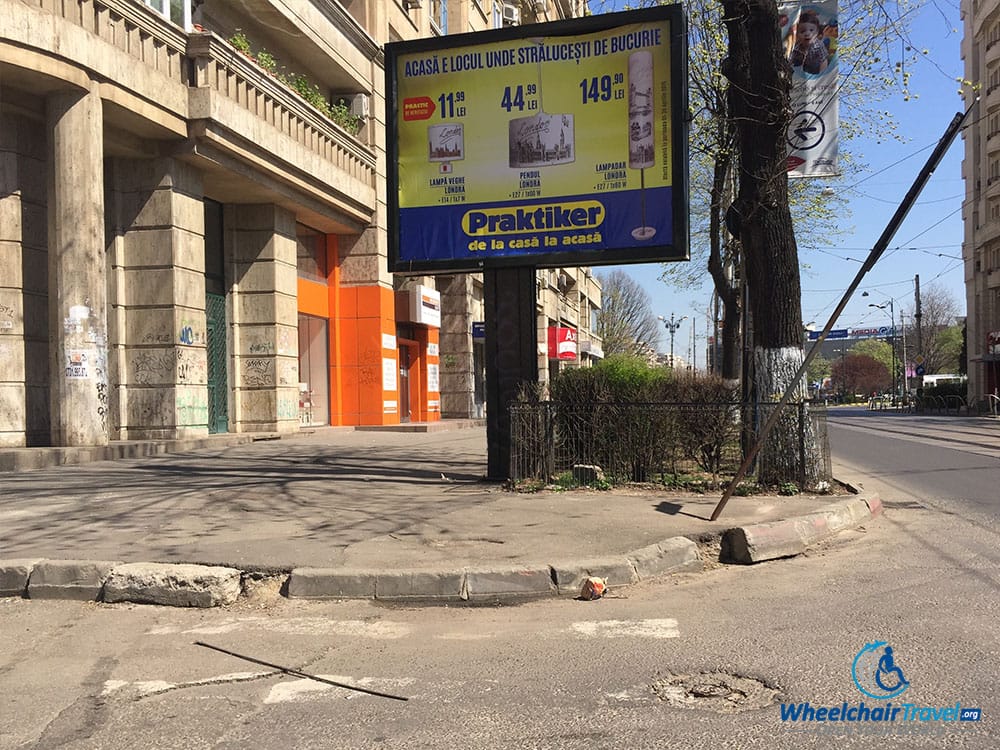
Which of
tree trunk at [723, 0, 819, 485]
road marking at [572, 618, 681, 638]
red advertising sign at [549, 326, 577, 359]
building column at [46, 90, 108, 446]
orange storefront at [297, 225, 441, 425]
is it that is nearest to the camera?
road marking at [572, 618, 681, 638]

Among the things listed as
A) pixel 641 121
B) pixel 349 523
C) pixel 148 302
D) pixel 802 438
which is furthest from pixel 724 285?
pixel 349 523

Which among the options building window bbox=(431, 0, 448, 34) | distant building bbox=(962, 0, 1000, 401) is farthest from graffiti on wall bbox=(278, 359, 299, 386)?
distant building bbox=(962, 0, 1000, 401)

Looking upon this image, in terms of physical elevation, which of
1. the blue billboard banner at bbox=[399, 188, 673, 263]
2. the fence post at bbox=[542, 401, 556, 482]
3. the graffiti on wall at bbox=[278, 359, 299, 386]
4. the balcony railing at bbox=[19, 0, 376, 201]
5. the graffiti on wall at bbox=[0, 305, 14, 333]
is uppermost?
the balcony railing at bbox=[19, 0, 376, 201]

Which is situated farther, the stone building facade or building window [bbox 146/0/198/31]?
building window [bbox 146/0/198/31]

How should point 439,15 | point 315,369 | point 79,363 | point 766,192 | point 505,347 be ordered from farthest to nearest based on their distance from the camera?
1. point 439,15
2. point 315,369
3. point 79,363
4. point 505,347
5. point 766,192

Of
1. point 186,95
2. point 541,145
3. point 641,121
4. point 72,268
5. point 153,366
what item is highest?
point 186,95

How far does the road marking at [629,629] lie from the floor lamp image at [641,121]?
A: 579cm

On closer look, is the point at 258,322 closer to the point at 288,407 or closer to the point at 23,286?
the point at 288,407

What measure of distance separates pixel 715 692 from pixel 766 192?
7.15 meters

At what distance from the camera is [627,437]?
961 centimetres

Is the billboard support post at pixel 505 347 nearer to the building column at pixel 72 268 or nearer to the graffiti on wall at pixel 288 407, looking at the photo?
the building column at pixel 72 268

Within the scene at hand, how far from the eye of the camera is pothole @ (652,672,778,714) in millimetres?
3457

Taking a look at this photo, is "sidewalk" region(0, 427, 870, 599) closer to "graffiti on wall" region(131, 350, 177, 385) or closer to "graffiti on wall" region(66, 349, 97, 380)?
"graffiti on wall" region(66, 349, 97, 380)

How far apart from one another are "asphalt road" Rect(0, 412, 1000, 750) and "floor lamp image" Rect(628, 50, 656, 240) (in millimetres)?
4977
